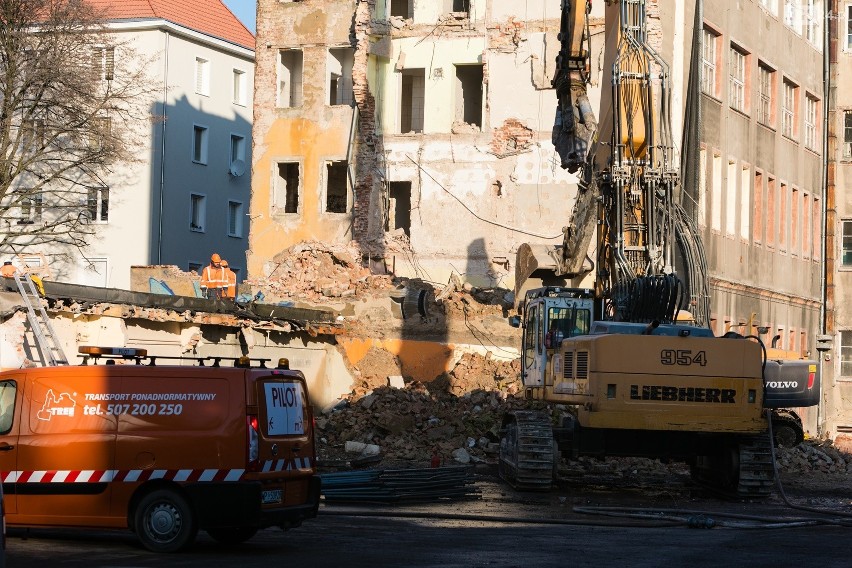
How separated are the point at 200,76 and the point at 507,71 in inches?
753

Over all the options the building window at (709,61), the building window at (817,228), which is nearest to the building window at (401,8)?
the building window at (709,61)

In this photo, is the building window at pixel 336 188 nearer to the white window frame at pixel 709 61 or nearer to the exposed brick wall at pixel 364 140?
the exposed brick wall at pixel 364 140

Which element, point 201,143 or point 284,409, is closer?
point 284,409

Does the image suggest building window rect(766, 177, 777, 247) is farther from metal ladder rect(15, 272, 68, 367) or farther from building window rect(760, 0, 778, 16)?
metal ladder rect(15, 272, 68, 367)

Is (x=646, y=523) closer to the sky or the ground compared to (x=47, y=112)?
closer to the ground

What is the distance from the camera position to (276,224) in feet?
145

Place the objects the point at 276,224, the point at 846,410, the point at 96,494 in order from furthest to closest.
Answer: the point at 846,410 < the point at 276,224 < the point at 96,494

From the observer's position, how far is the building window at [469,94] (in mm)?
43125

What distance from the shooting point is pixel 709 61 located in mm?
39875

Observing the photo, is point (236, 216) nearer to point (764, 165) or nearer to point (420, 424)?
point (764, 165)

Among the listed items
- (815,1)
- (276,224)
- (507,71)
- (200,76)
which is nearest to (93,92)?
(276,224)

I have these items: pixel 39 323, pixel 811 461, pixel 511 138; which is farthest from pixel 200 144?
pixel 811 461

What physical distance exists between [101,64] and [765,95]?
19.7m

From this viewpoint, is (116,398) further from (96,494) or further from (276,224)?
(276,224)
